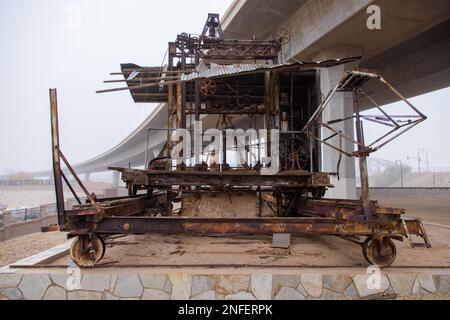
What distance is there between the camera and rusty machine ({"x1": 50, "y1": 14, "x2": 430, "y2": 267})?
15.9 feet

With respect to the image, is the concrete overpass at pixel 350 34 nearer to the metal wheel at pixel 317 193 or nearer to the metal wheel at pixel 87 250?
the metal wheel at pixel 317 193

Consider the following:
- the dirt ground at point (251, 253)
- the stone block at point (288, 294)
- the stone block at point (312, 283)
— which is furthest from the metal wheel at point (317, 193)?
the stone block at point (288, 294)

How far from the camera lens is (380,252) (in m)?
4.89

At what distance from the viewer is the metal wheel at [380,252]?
4.86 m

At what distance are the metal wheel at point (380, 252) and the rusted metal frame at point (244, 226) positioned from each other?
0.64 feet

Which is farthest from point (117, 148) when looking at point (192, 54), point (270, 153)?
point (270, 153)

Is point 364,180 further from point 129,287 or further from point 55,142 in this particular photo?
point 55,142

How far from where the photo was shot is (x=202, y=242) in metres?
7.27

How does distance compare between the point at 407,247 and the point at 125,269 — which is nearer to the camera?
the point at 125,269

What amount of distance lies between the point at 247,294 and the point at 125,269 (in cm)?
183

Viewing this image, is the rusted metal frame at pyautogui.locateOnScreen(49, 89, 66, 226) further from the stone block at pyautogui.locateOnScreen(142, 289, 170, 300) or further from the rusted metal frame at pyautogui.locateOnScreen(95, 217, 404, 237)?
the stone block at pyautogui.locateOnScreen(142, 289, 170, 300)

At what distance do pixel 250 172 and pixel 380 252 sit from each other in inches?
131
